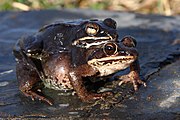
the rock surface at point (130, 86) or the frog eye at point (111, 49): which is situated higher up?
the frog eye at point (111, 49)

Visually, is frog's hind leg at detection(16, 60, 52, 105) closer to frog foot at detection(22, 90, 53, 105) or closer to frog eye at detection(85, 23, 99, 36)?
frog foot at detection(22, 90, 53, 105)

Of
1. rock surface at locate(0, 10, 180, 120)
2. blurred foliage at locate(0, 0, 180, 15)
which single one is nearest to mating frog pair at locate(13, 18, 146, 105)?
rock surface at locate(0, 10, 180, 120)

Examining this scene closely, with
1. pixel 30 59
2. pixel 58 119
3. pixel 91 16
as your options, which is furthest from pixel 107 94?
pixel 91 16

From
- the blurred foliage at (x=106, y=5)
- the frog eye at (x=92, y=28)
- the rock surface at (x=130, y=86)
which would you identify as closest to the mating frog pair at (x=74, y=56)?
the frog eye at (x=92, y=28)

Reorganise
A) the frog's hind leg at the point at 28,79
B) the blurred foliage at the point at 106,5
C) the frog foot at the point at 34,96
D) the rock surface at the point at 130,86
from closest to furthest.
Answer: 1. the rock surface at the point at 130,86
2. the frog foot at the point at 34,96
3. the frog's hind leg at the point at 28,79
4. the blurred foliage at the point at 106,5

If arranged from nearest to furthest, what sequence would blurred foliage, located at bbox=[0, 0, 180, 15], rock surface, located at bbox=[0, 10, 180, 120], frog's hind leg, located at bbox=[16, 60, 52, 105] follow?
rock surface, located at bbox=[0, 10, 180, 120] → frog's hind leg, located at bbox=[16, 60, 52, 105] → blurred foliage, located at bbox=[0, 0, 180, 15]

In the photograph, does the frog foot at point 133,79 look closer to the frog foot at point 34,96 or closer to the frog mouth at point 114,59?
the frog mouth at point 114,59

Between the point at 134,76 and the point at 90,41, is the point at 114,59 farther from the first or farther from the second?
the point at 134,76
